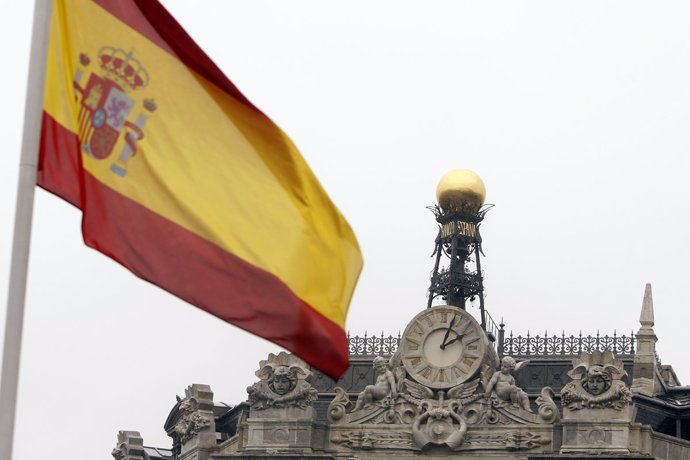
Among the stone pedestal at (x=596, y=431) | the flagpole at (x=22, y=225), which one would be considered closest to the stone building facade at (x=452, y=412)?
the stone pedestal at (x=596, y=431)

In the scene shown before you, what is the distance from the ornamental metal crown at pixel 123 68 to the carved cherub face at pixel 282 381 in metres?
47.3

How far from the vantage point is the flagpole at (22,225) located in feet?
76.4

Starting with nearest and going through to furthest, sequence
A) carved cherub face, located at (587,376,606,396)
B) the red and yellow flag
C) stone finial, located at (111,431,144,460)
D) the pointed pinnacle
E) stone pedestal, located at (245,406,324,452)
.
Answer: the red and yellow flag, carved cherub face, located at (587,376,606,396), stone pedestal, located at (245,406,324,452), the pointed pinnacle, stone finial, located at (111,431,144,460)

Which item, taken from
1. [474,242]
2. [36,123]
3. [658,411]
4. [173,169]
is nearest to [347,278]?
[173,169]

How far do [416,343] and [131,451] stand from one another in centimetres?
1879

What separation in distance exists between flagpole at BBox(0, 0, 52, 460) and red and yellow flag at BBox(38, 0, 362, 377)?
50.0 inches

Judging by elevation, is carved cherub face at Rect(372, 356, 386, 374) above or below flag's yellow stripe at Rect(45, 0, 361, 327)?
above

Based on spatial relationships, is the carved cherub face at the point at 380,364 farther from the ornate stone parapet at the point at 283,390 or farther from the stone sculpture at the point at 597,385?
the stone sculpture at the point at 597,385

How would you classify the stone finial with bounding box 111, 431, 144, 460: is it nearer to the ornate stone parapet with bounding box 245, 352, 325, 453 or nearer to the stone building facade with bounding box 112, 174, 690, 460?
the stone building facade with bounding box 112, 174, 690, 460

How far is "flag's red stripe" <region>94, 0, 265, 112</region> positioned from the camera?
26.5 m

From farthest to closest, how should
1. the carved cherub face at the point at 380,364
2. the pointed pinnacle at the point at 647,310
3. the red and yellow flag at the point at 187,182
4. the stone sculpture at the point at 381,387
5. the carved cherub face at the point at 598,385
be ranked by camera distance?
1. the pointed pinnacle at the point at 647,310
2. the stone sculpture at the point at 381,387
3. the carved cherub face at the point at 380,364
4. the carved cherub face at the point at 598,385
5. the red and yellow flag at the point at 187,182

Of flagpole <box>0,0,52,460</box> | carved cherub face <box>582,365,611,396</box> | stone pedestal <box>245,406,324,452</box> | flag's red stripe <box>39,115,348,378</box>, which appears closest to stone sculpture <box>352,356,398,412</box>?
stone pedestal <box>245,406,324,452</box>

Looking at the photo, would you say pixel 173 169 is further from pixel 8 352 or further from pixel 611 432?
pixel 611 432

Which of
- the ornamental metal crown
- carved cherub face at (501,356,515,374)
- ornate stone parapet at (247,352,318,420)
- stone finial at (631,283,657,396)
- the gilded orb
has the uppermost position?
the gilded orb
